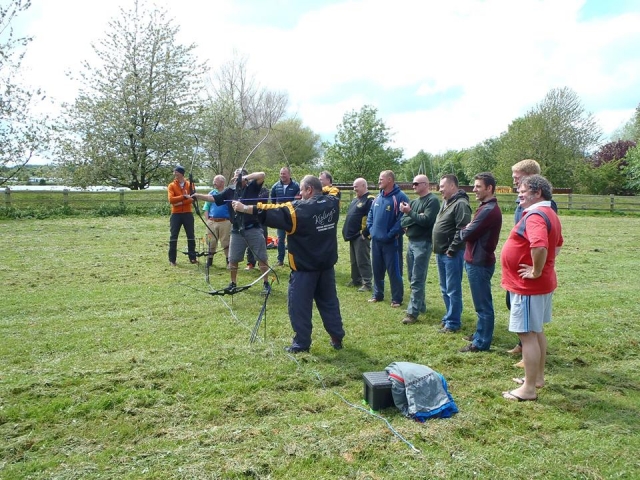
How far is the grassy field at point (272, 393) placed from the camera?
3.15 meters

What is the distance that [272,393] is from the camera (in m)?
4.14

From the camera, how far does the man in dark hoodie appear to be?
5.59 metres

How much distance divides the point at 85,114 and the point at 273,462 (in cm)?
2685

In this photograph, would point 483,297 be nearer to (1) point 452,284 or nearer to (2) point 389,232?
(1) point 452,284

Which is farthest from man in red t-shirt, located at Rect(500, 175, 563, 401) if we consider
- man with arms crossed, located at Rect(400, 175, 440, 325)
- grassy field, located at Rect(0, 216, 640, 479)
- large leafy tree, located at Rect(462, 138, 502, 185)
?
large leafy tree, located at Rect(462, 138, 502, 185)

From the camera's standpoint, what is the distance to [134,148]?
86.4 feet

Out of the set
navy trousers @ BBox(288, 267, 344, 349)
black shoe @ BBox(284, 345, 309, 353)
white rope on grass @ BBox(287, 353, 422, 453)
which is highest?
navy trousers @ BBox(288, 267, 344, 349)

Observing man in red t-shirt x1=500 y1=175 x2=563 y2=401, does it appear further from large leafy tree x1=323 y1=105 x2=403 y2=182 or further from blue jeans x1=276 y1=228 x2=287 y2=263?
large leafy tree x1=323 y1=105 x2=403 y2=182

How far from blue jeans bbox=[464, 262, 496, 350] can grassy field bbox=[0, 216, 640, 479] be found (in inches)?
8.7

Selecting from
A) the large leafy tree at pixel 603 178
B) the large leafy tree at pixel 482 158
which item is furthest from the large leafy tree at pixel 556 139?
the large leafy tree at pixel 482 158

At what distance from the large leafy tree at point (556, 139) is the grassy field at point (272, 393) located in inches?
1334

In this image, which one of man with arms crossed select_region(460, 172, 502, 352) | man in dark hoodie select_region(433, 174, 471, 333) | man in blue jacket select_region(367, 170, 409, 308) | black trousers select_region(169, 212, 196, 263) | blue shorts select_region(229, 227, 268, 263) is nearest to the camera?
man with arms crossed select_region(460, 172, 502, 352)

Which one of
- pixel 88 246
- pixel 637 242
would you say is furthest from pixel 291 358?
pixel 637 242

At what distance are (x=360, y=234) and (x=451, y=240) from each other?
2473mm
